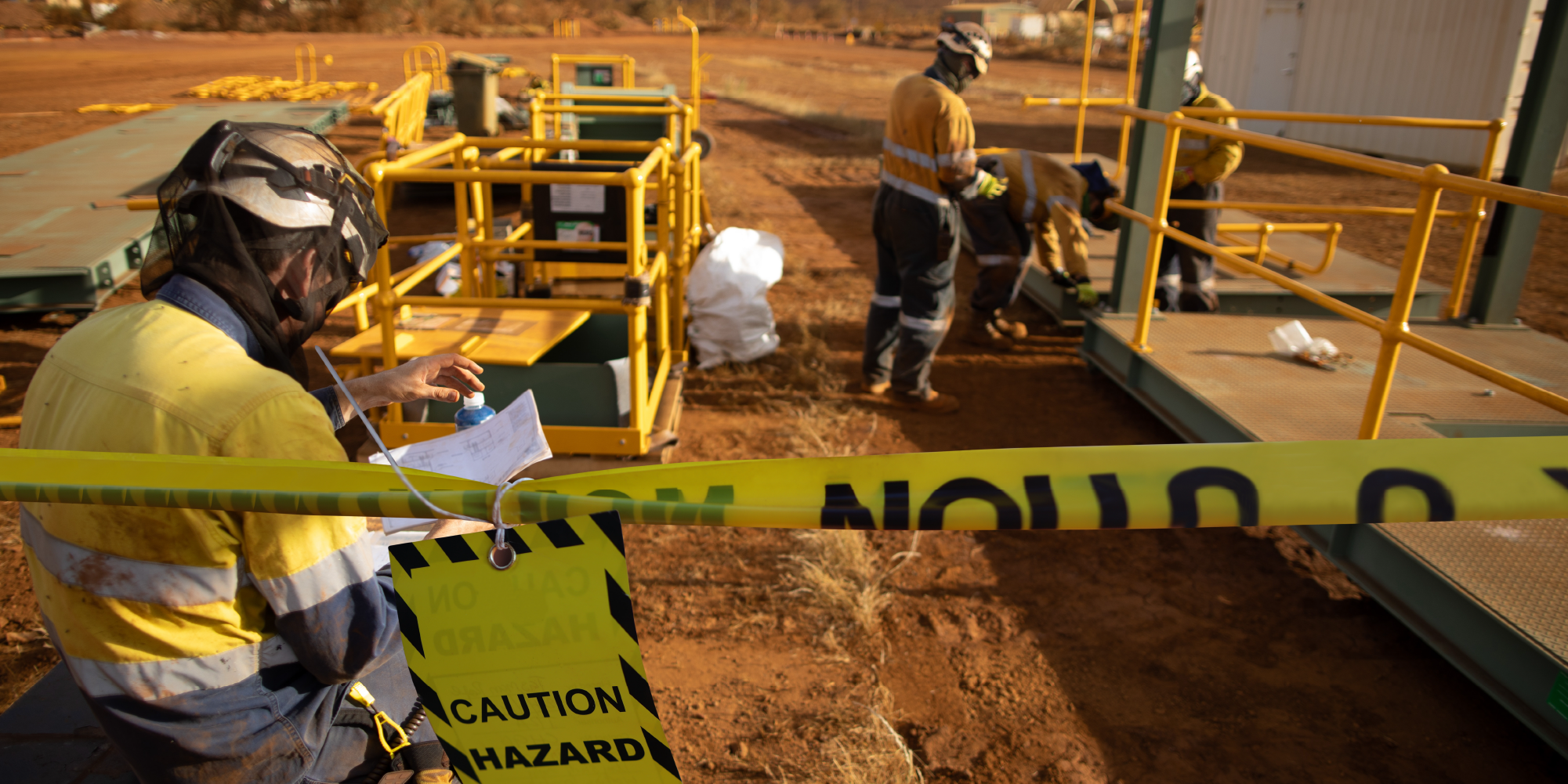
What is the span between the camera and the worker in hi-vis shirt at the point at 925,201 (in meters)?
4.72

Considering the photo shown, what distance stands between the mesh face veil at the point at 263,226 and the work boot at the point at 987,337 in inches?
208

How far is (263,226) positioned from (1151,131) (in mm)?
4959

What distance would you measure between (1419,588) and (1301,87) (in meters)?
15.3

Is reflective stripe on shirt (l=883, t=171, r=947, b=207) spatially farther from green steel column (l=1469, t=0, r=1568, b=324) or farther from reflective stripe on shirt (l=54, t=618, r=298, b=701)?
reflective stripe on shirt (l=54, t=618, r=298, b=701)

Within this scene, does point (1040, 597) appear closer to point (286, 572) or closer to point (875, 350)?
point (875, 350)

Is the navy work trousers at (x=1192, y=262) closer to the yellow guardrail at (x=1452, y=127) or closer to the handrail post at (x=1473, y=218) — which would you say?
the yellow guardrail at (x=1452, y=127)

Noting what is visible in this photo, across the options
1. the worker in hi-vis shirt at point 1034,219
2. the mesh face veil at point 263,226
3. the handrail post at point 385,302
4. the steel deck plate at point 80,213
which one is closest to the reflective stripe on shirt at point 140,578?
the mesh face veil at point 263,226

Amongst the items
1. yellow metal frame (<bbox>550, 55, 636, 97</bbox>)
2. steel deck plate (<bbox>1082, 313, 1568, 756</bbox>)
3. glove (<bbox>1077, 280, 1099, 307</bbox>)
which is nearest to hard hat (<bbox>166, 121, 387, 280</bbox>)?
steel deck plate (<bbox>1082, 313, 1568, 756</bbox>)

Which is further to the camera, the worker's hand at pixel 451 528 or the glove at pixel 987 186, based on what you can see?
the glove at pixel 987 186

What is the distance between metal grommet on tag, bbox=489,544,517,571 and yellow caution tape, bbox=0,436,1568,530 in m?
0.05

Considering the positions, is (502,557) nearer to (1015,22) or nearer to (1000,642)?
(1000,642)

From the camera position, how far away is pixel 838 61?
3553cm

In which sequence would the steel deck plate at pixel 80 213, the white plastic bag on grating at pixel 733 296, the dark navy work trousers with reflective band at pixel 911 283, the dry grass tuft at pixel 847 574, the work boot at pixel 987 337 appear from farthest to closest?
the work boot at pixel 987 337 → the steel deck plate at pixel 80 213 → the white plastic bag on grating at pixel 733 296 → the dark navy work trousers with reflective band at pixel 911 283 → the dry grass tuft at pixel 847 574

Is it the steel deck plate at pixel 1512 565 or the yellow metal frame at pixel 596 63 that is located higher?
the yellow metal frame at pixel 596 63
